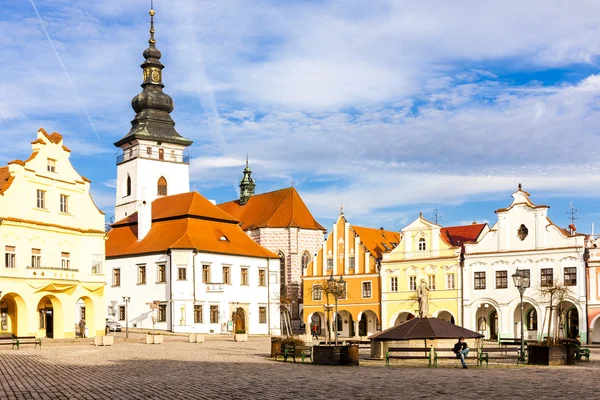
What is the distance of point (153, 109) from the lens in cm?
8788

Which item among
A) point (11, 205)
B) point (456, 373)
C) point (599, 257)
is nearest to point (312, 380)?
point (456, 373)

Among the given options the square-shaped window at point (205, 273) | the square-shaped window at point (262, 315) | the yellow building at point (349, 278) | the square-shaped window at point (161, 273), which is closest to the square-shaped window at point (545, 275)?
the yellow building at point (349, 278)

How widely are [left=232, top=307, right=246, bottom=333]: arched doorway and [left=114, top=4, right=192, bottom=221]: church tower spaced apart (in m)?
22.5

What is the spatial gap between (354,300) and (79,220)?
23.5 meters

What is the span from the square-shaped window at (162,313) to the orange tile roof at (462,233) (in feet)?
70.3

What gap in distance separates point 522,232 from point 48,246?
31.0 m

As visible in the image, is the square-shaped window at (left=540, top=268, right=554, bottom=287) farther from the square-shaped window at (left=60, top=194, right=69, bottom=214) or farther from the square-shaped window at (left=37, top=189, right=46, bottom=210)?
the square-shaped window at (left=37, top=189, right=46, bottom=210)

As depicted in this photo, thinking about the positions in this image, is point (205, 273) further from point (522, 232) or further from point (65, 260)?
point (522, 232)

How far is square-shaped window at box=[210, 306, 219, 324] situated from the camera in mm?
64750

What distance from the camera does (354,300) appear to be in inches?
2625

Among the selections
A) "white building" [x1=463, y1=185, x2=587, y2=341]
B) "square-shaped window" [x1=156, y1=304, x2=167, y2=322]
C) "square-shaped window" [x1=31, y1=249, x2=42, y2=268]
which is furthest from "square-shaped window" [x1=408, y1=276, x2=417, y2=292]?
"square-shaped window" [x1=31, y1=249, x2=42, y2=268]

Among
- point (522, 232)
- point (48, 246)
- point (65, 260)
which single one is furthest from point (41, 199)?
point (522, 232)

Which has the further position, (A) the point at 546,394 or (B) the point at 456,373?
(B) the point at 456,373

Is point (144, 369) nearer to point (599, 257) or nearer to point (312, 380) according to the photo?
point (312, 380)
